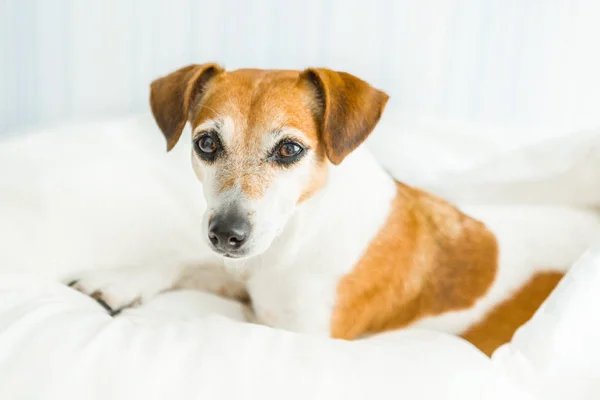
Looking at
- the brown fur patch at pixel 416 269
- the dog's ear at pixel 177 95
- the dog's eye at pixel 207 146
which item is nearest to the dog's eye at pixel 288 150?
the dog's eye at pixel 207 146

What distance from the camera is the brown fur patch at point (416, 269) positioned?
1.88 m

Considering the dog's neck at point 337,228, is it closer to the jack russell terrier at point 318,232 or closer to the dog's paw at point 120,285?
the jack russell terrier at point 318,232

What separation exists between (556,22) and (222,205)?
6.50ft

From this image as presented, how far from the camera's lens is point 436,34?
109 inches

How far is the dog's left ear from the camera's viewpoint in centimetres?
164

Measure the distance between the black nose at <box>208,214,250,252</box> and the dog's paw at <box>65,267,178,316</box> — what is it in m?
0.53

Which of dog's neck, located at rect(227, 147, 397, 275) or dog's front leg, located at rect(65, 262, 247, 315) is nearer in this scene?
dog's neck, located at rect(227, 147, 397, 275)

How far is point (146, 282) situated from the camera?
1983mm

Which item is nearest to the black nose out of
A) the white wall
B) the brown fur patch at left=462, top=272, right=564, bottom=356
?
the brown fur patch at left=462, top=272, right=564, bottom=356

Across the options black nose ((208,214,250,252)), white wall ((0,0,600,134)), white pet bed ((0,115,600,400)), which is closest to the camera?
white pet bed ((0,115,600,400))

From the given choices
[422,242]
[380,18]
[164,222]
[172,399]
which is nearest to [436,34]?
[380,18]

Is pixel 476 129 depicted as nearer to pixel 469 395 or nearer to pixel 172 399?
pixel 469 395

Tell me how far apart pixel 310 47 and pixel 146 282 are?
4.44 ft

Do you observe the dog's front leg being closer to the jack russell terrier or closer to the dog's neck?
the jack russell terrier
